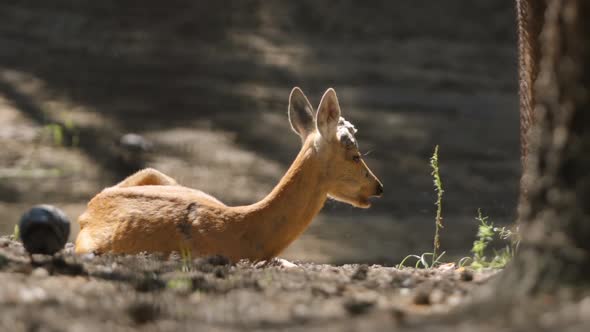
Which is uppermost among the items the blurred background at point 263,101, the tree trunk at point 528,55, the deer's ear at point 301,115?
the tree trunk at point 528,55

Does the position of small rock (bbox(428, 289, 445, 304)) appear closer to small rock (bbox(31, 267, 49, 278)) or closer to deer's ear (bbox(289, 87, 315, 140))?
small rock (bbox(31, 267, 49, 278))

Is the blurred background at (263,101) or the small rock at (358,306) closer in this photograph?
the small rock at (358,306)

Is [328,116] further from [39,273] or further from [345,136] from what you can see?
[39,273]

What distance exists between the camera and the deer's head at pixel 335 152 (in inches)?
215

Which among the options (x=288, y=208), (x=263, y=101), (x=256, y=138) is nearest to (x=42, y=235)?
(x=288, y=208)

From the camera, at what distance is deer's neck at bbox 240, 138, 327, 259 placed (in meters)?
5.16

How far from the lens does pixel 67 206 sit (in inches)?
365

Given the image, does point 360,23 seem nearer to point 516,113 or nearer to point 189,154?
point 516,113

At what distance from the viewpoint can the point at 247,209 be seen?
206 inches

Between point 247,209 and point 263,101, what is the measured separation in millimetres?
7338

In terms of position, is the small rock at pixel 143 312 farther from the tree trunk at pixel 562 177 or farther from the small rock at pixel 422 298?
the tree trunk at pixel 562 177

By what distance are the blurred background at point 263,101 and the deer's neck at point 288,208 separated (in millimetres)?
1924

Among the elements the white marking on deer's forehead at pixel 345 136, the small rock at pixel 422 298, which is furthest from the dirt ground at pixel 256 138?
the white marking on deer's forehead at pixel 345 136

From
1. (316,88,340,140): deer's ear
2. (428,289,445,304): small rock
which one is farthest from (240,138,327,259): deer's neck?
(428,289,445,304): small rock
